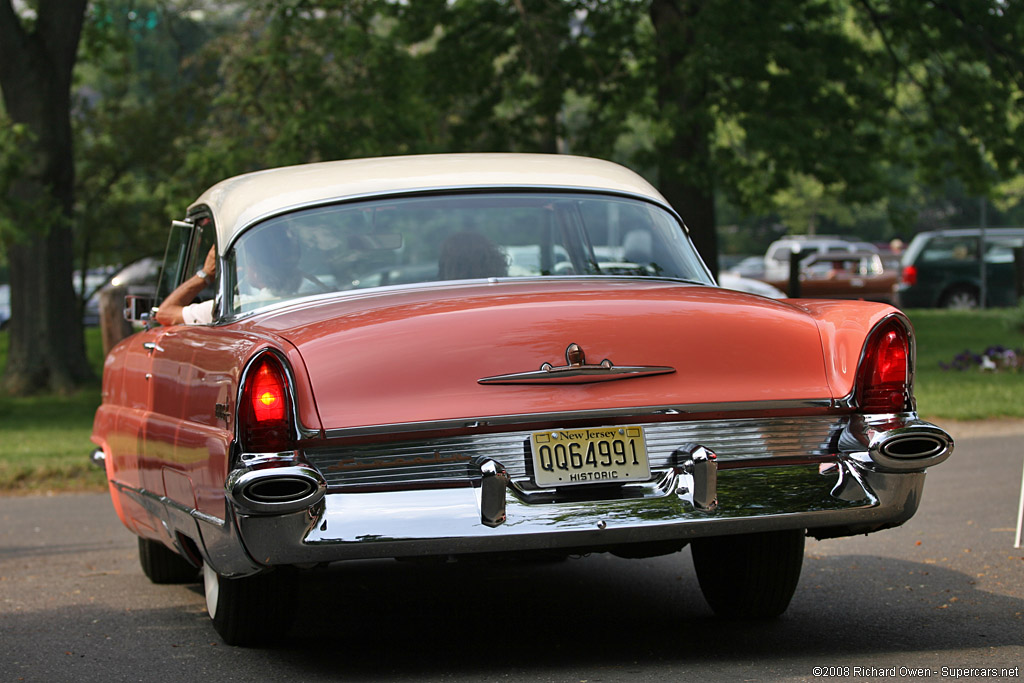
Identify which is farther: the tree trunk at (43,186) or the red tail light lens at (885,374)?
the tree trunk at (43,186)

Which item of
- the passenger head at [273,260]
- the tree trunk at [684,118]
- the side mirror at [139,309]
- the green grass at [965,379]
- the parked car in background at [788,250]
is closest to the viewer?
the passenger head at [273,260]

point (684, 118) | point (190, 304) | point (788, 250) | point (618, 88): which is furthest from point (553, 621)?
point (788, 250)

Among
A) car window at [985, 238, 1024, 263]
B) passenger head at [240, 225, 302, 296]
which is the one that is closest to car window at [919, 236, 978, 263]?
car window at [985, 238, 1024, 263]

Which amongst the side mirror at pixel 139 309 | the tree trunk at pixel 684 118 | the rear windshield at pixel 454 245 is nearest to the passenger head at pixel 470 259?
the rear windshield at pixel 454 245

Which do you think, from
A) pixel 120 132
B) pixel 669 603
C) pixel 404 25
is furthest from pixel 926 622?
pixel 120 132

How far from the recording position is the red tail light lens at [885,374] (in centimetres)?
Answer: 441

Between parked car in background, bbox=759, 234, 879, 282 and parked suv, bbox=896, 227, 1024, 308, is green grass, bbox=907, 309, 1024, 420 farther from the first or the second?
Answer: parked car in background, bbox=759, 234, 879, 282

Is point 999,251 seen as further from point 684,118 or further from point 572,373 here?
point 572,373

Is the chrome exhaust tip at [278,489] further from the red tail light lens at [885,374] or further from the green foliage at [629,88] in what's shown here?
the green foliage at [629,88]

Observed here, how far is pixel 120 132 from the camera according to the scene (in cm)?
2295

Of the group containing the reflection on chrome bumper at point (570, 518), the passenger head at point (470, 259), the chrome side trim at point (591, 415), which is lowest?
the reflection on chrome bumper at point (570, 518)

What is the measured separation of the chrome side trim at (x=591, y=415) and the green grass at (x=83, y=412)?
747 centimetres

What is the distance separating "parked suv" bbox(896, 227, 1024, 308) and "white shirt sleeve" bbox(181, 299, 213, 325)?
83.6 ft

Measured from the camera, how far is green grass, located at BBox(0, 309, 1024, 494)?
36.5 feet
